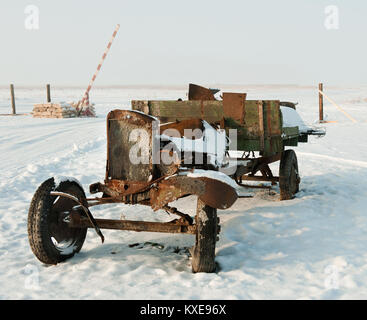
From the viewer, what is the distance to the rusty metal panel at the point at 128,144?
409 cm

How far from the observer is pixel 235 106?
18.1 ft

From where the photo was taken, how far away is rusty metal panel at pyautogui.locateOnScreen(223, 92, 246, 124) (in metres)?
5.46

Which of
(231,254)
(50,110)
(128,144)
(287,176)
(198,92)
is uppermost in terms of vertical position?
(50,110)

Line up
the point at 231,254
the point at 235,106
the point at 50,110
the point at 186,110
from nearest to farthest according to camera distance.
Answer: the point at 231,254 → the point at 235,106 → the point at 186,110 → the point at 50,110

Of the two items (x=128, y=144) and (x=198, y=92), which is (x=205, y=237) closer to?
(x=128, y=144)

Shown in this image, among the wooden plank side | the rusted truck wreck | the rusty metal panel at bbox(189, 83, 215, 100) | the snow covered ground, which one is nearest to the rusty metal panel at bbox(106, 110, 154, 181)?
the rusted truck wreck

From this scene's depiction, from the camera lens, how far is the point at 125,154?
4215mm

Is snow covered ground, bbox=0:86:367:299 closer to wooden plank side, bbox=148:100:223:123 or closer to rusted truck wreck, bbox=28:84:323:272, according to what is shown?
rusted truck wreck, bbox=28:84:323:272

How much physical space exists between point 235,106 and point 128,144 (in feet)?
6.56

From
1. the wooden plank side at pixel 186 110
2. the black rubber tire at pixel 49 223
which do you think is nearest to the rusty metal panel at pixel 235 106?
the wooden plank side at pixel 186 110

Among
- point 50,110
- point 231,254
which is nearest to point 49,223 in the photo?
point 231,254

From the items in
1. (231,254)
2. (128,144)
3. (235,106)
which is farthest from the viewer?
(235,106)

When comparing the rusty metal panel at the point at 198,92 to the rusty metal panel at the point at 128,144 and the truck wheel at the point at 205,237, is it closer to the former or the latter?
the rusty metal panel at the point at 128,144

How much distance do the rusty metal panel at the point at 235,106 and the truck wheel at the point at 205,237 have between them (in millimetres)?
2216
